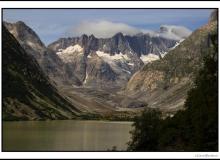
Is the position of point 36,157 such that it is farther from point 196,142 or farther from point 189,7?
point 196,142

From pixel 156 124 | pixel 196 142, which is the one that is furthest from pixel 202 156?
pixel 156 124

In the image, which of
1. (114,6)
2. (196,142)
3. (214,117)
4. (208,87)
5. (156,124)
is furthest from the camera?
(156,124)

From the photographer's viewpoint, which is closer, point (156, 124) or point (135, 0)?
point (135, 0)

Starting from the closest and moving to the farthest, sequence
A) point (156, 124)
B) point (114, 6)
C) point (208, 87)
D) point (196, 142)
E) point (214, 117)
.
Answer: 1. point (114, 6)
2. point (214, 117)
3. point (196, 142)
4. point (208, 87)
5. point (156, 124)

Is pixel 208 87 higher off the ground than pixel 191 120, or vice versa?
pixel 208 87

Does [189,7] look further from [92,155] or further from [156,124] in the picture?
[156,124]

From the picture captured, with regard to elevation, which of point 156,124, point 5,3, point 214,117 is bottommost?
point 156,124
